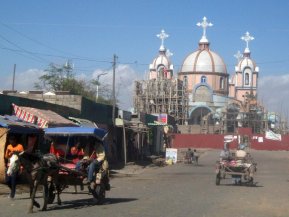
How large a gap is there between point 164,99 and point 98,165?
243ft

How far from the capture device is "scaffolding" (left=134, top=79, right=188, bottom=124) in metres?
87.0

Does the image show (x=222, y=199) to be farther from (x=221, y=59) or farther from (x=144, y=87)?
(x=221, y=59)

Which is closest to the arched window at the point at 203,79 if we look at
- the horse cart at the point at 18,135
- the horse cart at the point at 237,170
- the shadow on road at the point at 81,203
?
the horse cart at the point at 237,170

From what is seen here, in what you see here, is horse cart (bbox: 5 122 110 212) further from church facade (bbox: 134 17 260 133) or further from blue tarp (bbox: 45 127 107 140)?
church facade (bbox: 134 17 260 133)

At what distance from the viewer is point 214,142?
73.8 m

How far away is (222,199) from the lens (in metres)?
15.4

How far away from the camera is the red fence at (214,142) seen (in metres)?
72.8

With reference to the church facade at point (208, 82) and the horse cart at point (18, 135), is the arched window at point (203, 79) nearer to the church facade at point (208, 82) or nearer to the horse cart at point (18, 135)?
the church facade at point (208, 82)

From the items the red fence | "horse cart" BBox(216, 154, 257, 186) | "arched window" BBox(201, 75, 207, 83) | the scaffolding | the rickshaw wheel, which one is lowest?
the rickshaw wheel

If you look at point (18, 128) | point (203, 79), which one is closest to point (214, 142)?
point (203, 79)

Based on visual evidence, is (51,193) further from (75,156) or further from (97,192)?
(75,156)

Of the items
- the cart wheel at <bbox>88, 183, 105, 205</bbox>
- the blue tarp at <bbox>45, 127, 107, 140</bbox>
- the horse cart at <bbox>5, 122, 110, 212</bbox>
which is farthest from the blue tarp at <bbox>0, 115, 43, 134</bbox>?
the cart wheel at <bbox>88, 183, 105, 205</bbox>

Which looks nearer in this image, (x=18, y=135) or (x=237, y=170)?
(x=18, y=135)

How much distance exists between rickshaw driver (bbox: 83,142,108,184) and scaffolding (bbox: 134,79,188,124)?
72431 mm
